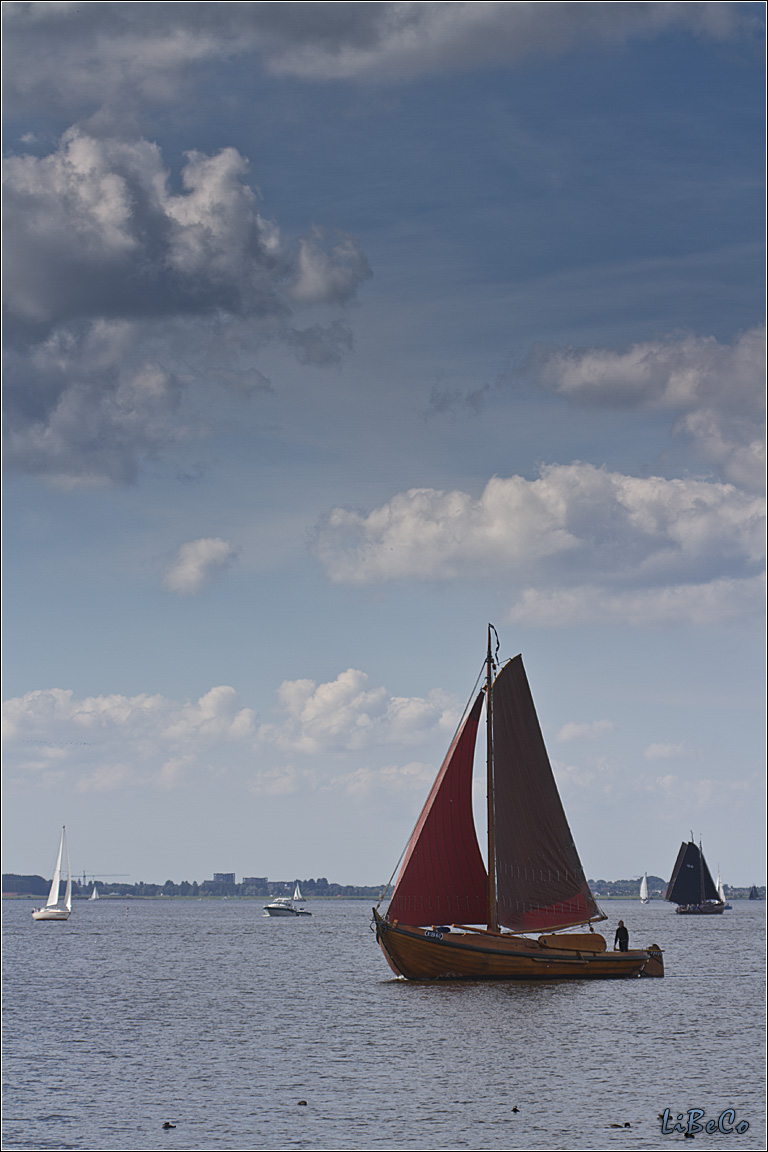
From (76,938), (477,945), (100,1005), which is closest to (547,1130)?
(477,945)

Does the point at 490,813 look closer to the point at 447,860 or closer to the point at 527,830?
the point at 527,830

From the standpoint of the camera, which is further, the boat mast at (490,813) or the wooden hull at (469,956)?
the boat mast at (490,813)

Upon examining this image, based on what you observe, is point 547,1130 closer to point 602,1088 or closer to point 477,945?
point 602,1088

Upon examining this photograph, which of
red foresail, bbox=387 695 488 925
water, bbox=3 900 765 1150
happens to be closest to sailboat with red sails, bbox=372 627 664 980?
red foresail, bbox=387 695 488 925

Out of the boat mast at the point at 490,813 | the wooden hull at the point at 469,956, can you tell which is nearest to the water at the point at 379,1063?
the wooden hull at the point at 469,956

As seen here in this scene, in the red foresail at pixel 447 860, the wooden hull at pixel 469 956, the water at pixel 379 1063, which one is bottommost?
the water at pixel 379 1063

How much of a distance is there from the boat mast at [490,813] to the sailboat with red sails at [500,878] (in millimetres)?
59

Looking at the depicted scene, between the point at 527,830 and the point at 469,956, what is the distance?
8.68 metres

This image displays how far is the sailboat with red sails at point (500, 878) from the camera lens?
A: 243ft

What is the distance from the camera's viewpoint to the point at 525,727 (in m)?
80.7

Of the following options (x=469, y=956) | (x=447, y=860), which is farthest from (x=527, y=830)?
(x=469, y=956)

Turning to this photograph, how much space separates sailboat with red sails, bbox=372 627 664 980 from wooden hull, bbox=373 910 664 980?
6 centimetres

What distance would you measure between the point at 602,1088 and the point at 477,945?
30.6 metres

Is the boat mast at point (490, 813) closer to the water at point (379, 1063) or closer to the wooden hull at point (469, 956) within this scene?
the wooden hull at point (469, 956)
